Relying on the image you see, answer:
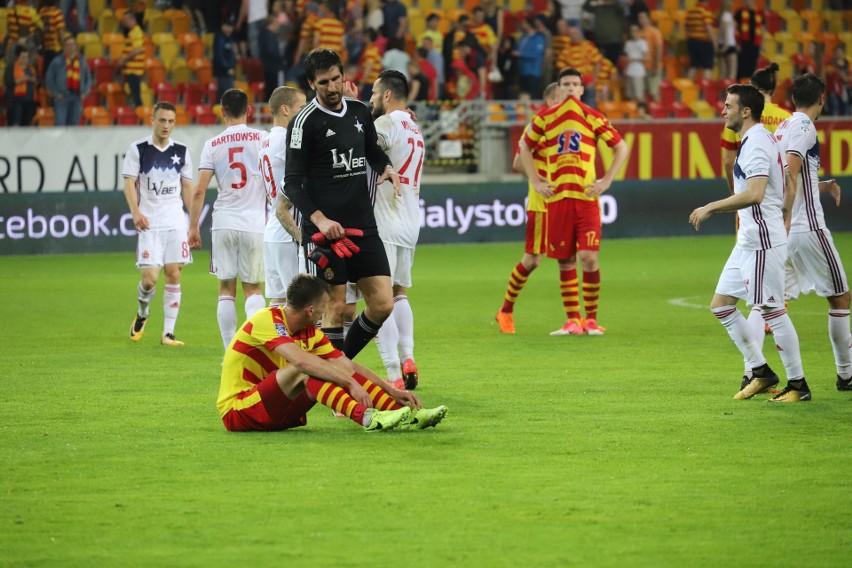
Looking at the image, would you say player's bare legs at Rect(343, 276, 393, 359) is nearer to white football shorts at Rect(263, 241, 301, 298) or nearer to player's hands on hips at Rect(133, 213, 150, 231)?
white football shorts at Rect(263, 241, 301, 298)

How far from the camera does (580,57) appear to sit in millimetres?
23203

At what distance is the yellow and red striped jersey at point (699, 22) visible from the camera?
82.7ft

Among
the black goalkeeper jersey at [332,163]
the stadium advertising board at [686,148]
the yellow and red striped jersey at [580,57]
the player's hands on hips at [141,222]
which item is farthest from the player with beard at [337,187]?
the yellow and red striped jersey at [580,57]

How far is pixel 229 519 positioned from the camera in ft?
16.9

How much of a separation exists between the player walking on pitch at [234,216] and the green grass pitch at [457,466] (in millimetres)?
605

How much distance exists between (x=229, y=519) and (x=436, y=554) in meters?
0.94

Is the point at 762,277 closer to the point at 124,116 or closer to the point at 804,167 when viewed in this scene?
the point at 804,167

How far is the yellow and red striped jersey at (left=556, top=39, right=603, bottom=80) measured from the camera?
76.0ft

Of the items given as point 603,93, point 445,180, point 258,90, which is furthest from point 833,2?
point 258,90

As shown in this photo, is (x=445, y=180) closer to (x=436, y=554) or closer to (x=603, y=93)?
(x=603, y=93)

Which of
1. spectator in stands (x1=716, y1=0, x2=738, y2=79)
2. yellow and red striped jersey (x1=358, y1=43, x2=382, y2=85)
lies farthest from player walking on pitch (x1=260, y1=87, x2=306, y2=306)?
spectator in stands (x1=716, y1=0, x2=738, y2=79)

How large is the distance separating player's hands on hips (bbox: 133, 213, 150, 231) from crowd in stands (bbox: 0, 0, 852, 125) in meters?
9.85

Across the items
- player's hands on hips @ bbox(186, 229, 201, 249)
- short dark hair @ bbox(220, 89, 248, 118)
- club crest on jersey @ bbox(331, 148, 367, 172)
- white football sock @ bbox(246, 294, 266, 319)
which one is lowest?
white football sock @ bbox(246, 294, 266, 319)

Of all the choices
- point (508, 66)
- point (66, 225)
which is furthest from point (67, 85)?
point (508, 66)
